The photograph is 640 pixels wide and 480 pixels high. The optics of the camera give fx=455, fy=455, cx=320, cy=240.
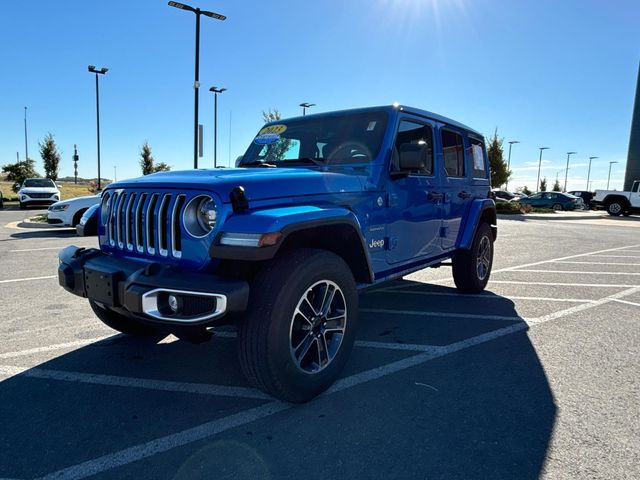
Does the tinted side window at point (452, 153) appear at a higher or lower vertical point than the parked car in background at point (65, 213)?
higher

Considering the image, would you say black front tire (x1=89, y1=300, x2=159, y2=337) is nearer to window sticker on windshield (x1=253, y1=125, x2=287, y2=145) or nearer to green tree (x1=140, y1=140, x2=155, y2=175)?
window sticker on windshield (x1=253, y1=125, x2=287, y2=145)

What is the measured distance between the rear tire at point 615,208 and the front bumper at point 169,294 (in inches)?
1205

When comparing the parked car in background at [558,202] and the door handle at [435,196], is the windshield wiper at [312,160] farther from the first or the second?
the parked car in background at [558,202]

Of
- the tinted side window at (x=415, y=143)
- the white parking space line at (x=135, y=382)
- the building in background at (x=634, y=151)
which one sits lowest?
the white parking space line at (x=135, y=382)

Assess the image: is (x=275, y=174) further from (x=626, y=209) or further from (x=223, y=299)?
(x=626, y=209)

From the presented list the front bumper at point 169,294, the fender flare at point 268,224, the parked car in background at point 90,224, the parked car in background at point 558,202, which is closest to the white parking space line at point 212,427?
the front bumper at point 169,294

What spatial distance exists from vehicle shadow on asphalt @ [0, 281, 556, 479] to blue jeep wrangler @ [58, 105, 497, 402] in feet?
0.98

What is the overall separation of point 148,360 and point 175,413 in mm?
930

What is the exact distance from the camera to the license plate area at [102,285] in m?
2.58

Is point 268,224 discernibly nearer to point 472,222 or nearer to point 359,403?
point 359,403

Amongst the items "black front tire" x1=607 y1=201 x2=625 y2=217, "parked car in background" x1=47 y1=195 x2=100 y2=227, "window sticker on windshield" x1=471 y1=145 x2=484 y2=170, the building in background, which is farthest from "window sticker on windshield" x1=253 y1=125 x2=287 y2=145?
the building in background

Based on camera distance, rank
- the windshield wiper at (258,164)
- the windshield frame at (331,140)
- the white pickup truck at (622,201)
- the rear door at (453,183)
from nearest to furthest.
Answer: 1. the windshield frame at (331,140)
2. the windshield wiper at (258,164)
3. the rear door at (453,183)
4. the white pickup truck at (622,201)

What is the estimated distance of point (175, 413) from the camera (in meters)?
2.70

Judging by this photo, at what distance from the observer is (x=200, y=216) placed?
2678mm
